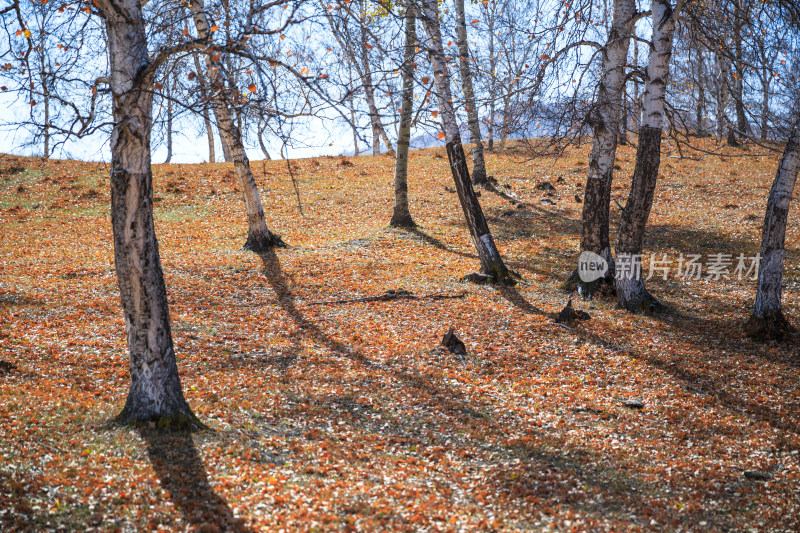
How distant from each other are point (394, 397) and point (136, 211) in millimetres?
3856

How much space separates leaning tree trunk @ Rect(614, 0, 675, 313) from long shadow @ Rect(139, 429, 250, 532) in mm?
8231

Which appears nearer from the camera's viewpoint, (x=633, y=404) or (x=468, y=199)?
(x=633, y=404)

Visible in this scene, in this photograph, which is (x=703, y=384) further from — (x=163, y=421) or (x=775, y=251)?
(x=163, y=421)

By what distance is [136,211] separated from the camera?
17.0 feet

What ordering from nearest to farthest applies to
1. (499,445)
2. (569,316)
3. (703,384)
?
(499,445) < (703,384) < (569,316)

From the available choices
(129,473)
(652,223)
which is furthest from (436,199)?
(129,473)

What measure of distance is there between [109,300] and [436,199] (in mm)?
12205

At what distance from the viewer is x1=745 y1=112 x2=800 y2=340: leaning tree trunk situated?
8477 mm

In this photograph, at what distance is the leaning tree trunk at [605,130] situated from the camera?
10.2 m

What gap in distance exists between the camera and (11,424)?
5.48 metres

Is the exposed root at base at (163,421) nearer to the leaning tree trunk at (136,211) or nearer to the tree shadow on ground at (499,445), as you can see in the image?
the leaning tree trunk at (136,211)

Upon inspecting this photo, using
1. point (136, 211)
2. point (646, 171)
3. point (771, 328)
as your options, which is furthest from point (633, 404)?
point (136, 211)

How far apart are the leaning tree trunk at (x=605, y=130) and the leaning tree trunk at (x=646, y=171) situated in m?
0.63

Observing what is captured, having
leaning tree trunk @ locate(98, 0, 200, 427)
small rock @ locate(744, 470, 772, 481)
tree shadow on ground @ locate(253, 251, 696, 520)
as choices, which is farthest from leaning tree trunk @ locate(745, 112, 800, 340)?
leaning tree trunk @ locate(98, 0, 200, 427)
